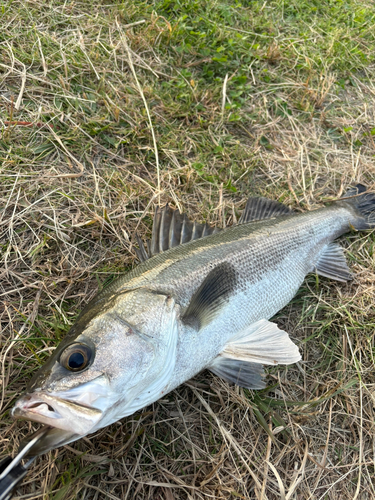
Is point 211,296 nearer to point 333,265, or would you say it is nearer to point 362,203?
point 333,265

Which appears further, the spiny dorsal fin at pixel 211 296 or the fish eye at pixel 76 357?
the spiny dorsal fin at pixel 211 296

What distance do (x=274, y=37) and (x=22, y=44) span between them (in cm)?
324

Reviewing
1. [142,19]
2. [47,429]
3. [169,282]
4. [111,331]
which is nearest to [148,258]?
[169,282]

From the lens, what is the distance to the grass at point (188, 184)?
7.61ft

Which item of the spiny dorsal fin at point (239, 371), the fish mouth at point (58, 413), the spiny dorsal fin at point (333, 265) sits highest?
the fish mouth at point (58, 413)

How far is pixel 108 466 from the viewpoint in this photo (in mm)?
2211

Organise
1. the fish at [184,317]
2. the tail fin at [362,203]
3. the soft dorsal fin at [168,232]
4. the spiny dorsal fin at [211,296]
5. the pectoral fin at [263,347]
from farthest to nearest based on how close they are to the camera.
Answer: the tail fin at [362,203], the soft dorsal fin at [168,232], the pectoral fin at [263,347], the spiny dorsal fin at [211,296], the fish at [184,317]

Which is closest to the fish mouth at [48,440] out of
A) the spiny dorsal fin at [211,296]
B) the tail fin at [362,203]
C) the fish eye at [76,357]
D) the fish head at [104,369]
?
the fish head at [104,369]

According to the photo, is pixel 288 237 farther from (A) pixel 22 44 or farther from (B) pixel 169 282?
(A) pixel 22 44

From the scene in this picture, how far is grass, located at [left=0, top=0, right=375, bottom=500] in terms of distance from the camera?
2320 mm

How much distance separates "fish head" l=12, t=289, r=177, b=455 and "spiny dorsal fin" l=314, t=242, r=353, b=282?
1.68m

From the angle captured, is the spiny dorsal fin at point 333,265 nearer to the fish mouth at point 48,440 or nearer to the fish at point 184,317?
the fish at point 184,317

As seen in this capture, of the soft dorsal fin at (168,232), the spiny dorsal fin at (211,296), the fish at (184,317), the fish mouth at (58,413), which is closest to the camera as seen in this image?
the fish mouth at (58,413)

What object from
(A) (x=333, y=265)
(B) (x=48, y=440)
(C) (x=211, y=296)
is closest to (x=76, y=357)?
(B) (x=48, y=440)
